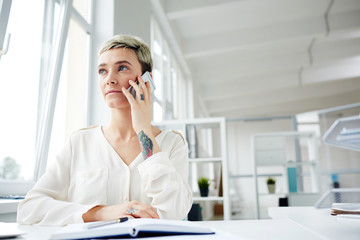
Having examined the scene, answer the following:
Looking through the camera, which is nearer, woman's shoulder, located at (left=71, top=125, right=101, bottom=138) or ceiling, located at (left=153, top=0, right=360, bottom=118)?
woman's shoulder, located at (left=71, top=125, right=101, bottom=138)

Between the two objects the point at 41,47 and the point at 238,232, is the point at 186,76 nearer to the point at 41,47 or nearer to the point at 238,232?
the point at 41,47

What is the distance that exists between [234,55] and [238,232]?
21.9 feet

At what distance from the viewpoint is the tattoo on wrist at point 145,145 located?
116 cm

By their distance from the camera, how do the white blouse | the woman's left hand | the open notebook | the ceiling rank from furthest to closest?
the ceiling, the woman's left hand, the white blouse, the open notebook

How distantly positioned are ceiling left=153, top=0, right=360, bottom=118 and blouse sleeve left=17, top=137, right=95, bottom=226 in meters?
3.48

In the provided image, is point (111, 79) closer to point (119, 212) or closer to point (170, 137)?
point (170, 137)

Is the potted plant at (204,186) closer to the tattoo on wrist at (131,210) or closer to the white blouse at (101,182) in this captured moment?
the white blouse at (101,182)

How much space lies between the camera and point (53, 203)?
108 centimetres

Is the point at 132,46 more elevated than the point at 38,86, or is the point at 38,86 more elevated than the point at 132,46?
the point at 38,86

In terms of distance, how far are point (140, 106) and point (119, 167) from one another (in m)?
0.24

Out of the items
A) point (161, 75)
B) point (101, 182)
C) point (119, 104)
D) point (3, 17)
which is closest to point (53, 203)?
point (101, 182)

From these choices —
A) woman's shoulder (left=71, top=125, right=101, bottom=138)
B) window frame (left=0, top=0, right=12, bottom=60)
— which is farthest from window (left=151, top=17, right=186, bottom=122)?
woman's shoulder (left=71, top=125, right=101, bottom=138)

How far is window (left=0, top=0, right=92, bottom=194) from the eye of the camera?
1.91 meters

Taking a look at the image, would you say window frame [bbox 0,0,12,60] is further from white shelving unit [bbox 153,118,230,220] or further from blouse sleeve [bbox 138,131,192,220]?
white shelving unit [bbox 153,118,230,220]
